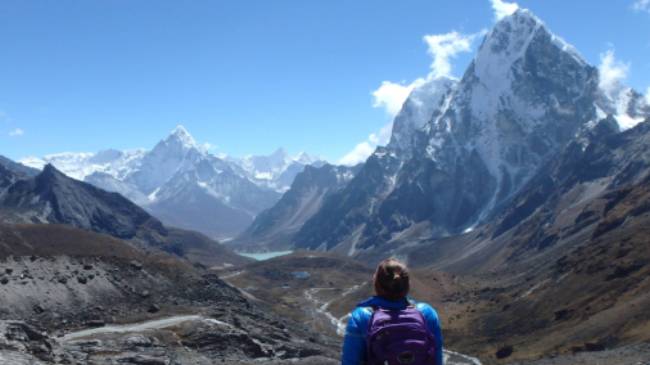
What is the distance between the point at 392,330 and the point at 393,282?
2.81 feet

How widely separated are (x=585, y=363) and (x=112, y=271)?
2641 inches

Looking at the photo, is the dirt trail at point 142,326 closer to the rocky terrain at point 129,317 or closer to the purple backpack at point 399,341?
the rocky terrain at point 129,317

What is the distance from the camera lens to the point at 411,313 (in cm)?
1158

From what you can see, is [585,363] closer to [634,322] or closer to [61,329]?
[634,322]

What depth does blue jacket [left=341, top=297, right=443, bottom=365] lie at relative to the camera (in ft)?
37.2

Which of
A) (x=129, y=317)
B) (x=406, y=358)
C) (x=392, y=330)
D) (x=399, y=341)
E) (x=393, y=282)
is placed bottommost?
(x=406, y=358)

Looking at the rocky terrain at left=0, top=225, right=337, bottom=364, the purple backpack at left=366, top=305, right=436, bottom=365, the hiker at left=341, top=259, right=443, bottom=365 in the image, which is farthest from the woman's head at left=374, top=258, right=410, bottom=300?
the rocky terrain at left=0, top=225, right=337, bottom=364

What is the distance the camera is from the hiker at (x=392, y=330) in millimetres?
11219

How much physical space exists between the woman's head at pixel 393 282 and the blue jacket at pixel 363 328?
0.37ft

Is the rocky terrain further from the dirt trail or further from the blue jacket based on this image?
the blue jacket

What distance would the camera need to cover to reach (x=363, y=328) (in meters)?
11.4

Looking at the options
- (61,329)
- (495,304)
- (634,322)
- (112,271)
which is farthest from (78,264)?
(495,304)

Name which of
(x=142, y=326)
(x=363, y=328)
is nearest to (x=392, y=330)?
(x=363, y=328)

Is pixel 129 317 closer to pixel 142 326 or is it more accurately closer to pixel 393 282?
pixel 142 326
